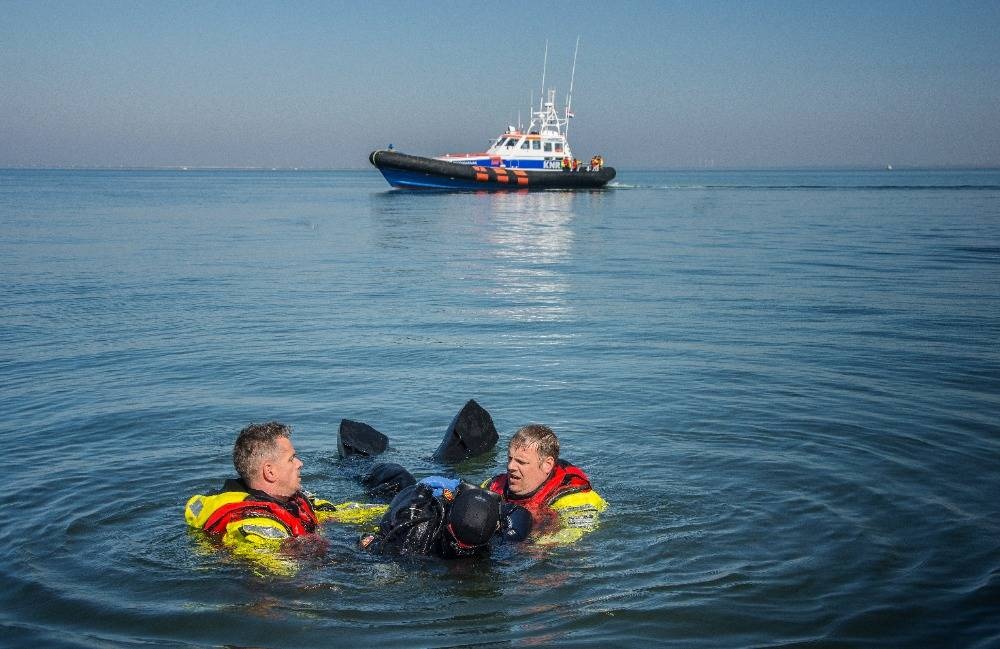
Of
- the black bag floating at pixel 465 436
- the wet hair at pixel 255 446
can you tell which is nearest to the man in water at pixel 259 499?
the wet hair at pixel 255 446

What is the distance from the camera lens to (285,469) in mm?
5668

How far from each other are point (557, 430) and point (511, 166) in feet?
188

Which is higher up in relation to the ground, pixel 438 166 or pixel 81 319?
pixel 438 166

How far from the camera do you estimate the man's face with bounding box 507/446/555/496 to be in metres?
6.15

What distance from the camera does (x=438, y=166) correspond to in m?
61.1

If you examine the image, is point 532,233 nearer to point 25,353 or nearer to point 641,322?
point 641,322

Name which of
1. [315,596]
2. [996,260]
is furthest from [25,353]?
[996,260]

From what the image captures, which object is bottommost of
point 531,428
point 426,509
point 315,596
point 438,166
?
point 315,596

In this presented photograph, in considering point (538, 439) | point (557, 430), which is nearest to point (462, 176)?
point (557, 430)

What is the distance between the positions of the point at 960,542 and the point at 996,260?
60.3ft

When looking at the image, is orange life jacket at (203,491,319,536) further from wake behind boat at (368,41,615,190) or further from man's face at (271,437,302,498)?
wake behind boat at (368,41,615,190)

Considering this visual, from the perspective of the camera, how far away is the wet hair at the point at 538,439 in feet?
19.9

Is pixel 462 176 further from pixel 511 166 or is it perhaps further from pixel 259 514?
pixel 259 514

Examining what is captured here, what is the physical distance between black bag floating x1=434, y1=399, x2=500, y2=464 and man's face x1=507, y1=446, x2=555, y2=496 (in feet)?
5.26
